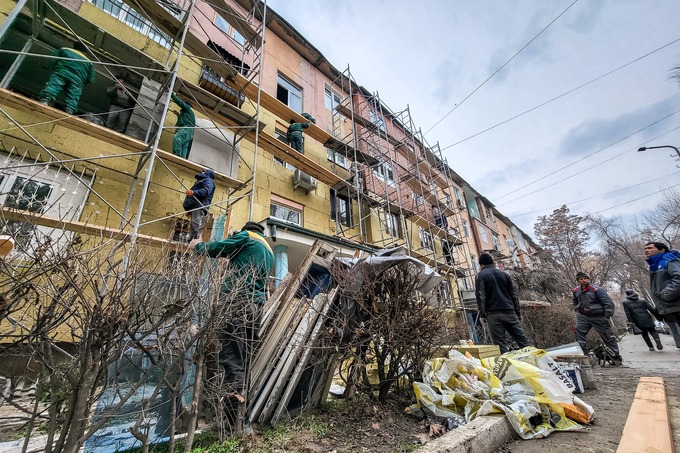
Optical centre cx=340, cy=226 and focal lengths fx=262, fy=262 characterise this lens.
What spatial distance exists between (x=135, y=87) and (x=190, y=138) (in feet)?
7.49

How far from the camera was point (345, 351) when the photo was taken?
9.91 feet

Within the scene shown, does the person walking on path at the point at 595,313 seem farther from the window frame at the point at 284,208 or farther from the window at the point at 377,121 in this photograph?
the window at the point at 377,121

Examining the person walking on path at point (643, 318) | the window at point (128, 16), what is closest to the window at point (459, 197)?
the person walking on path at point (643, 318)

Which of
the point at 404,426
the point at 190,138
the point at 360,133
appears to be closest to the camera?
the point at 404,426

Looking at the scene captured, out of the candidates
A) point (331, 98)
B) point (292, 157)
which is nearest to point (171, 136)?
point (292, 157)

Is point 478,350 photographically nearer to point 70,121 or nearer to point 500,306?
point 500,306

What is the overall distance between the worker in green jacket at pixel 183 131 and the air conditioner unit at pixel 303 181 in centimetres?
343

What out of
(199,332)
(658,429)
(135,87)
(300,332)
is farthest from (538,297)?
(135,87)

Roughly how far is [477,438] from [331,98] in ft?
46.9

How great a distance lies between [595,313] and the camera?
570 centimetres

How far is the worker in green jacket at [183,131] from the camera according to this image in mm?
6250

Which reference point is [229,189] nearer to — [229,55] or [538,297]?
[229,55]

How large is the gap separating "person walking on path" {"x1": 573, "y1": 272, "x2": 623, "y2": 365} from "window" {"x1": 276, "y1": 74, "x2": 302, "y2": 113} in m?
11.3

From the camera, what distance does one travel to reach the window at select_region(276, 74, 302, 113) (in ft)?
36.8
